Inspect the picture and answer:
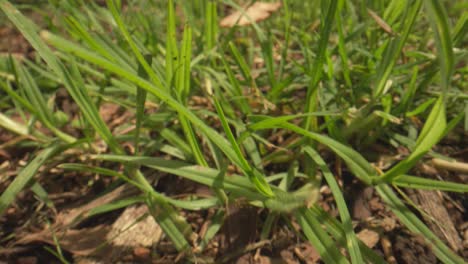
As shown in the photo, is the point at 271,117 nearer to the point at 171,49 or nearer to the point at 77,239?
the point at 171,49

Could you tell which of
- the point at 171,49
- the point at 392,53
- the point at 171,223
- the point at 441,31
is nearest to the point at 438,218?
the point at 392,53

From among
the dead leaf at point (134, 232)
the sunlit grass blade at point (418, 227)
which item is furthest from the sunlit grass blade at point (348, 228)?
the dead leaf at point (134, 232)

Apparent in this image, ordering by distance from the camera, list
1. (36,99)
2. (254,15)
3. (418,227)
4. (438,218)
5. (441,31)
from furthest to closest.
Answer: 1. (254,15)
2. (36,99)
3. (438,218)
4. (418,227)
5. (441,31)

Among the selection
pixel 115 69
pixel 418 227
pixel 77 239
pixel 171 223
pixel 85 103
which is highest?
pixel 115 69

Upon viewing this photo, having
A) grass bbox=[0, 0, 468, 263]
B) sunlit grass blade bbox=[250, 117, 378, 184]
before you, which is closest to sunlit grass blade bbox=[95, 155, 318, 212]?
grass bbox=[0, 0, 468, 263]

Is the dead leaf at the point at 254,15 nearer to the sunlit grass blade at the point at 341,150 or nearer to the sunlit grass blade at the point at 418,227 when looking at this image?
the sunlit grass blade at the point at 341,150

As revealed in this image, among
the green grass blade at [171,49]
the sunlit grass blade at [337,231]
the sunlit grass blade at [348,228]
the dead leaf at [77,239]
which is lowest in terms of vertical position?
the dead leaf at [77,239]

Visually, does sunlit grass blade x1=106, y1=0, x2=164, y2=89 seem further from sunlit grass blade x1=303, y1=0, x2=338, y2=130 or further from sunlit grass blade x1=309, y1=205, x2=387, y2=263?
sunlit grass blade x1=309, y1=205, x2=387, y2=263
